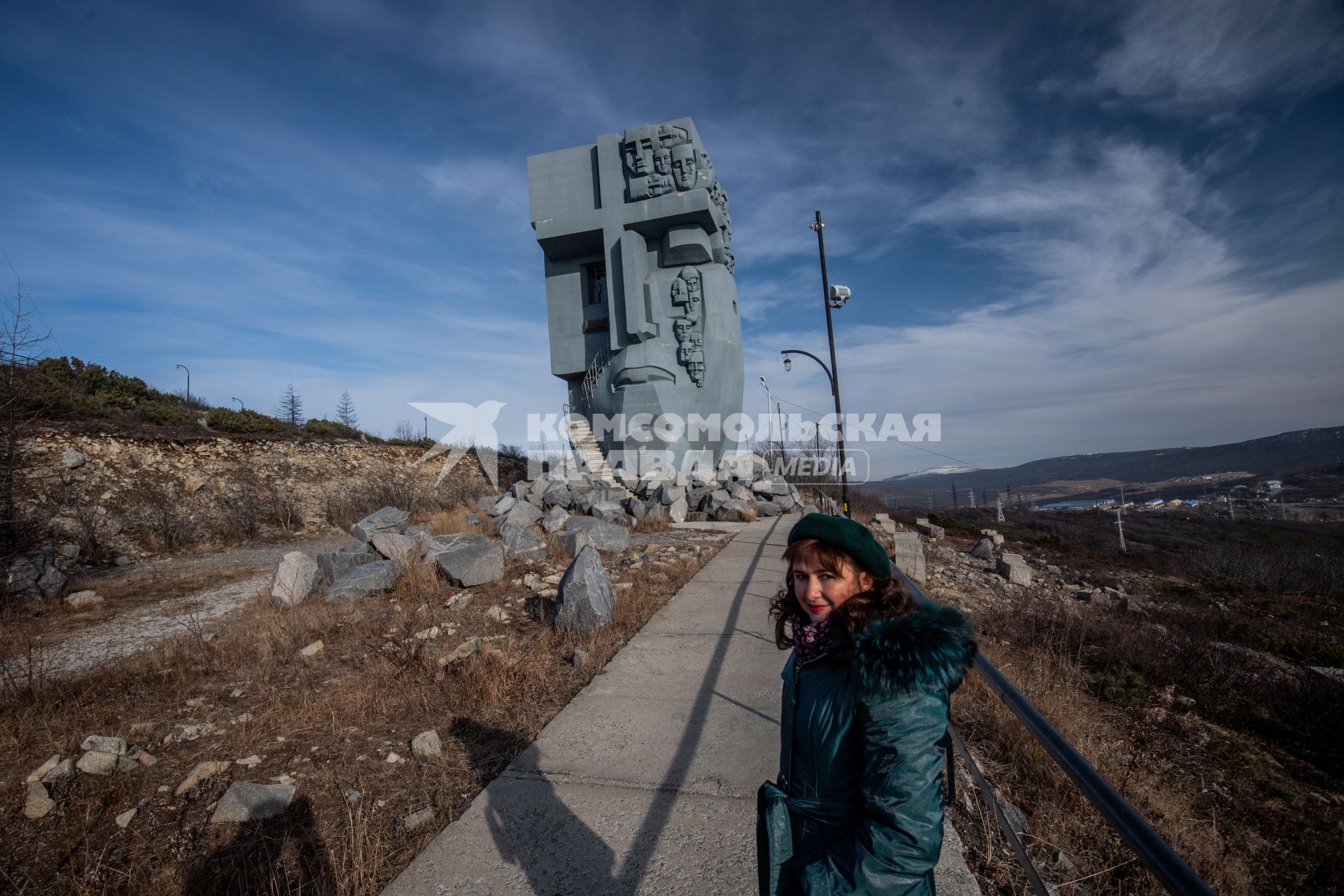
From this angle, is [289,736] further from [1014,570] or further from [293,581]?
[1014,570]

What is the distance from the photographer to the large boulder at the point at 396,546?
7.79 metres

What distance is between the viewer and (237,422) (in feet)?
59.6

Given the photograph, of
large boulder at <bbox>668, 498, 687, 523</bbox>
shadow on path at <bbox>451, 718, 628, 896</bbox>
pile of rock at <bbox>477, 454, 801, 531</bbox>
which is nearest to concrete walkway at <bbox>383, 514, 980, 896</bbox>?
shadow on path at <bbox>451, 718, 628, 896</bbox>

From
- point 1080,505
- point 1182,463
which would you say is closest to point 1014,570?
point 1080,505

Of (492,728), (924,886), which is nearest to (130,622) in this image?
(492,728)

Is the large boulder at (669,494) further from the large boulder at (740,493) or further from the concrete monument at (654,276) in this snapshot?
the concrete monument at (654,276)

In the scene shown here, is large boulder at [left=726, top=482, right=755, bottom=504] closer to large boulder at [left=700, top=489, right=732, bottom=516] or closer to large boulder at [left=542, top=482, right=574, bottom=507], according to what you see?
large boulder at [left=700, top=489, right=732, bottom=516]

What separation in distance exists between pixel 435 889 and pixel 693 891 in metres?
0.98

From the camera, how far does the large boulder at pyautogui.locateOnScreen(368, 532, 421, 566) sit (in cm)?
779

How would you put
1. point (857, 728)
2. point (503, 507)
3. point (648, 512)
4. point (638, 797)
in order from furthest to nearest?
1. point (648, 512)
2. point (503, 507)
3. point (638, 797)
4. point (857, 728)

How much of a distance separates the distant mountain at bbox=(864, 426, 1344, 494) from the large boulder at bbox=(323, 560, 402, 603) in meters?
63.2

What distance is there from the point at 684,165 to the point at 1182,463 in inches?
5377

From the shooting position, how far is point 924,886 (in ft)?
4.17

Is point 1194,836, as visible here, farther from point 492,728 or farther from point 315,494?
point 315,494
